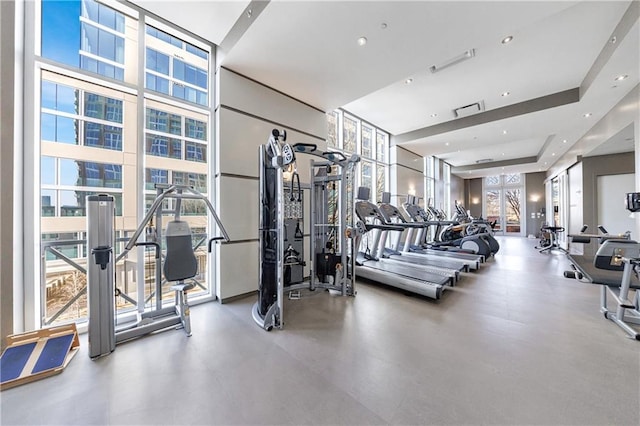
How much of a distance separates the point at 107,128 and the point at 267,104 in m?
2.33

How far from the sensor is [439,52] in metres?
3.39

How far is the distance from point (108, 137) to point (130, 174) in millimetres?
496

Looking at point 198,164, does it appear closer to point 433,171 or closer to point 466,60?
point 466,60

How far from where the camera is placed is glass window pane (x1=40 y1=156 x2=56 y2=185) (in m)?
2.59

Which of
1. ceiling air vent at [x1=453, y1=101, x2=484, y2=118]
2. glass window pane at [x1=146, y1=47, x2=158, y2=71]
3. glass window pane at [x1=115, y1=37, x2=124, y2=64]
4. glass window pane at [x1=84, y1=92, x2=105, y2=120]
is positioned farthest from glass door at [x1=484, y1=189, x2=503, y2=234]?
glass window pane at [x1=84, y1=92, x2=105, y2=120]

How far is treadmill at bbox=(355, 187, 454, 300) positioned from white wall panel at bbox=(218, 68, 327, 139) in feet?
6.02

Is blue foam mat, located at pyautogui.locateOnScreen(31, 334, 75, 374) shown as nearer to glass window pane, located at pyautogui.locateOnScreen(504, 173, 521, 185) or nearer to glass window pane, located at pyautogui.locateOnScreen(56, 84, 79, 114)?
glass window pane, located at pyautogui.locateOnScreen(56, 84, 79, 114)

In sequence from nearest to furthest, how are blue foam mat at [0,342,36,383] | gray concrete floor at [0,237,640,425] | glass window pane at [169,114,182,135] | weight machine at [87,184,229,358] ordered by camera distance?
gray concrete floor at [0,237,640,425] → blue foam mat at [0,342,36,383] → weight machine at [87,184,229,358] → glass window pane at [169,114,182,135]

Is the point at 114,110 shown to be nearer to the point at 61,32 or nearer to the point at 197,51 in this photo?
the point at 61,32

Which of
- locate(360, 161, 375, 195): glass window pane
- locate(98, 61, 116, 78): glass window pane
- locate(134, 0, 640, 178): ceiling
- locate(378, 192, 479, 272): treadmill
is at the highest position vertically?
locate(134, 0, 640, 178): ceiling

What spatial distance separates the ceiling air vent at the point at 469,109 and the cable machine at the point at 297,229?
13.3 ft

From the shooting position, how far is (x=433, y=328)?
274 cm

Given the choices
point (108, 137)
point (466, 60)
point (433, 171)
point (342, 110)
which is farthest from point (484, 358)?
point (433, 171)

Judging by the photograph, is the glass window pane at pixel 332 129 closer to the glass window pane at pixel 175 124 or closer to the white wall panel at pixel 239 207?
the white wall panel at pixel 239 207
